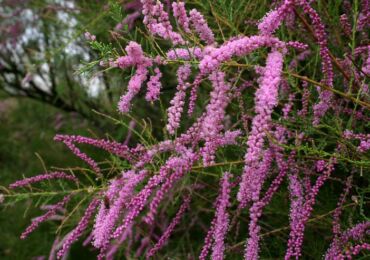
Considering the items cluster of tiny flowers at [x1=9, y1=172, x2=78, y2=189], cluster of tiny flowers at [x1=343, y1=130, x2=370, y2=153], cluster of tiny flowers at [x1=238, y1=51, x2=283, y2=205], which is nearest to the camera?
cluster of tiny flowers at [x1=238, y1=51, x2=283, y2=205]

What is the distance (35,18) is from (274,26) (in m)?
4.29

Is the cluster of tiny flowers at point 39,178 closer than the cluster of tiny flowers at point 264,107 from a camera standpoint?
No

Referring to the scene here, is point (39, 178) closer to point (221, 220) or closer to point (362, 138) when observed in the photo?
point (221, 220)

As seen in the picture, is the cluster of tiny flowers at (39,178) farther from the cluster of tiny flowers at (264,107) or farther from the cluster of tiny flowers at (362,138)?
the cluster of tiny flowers at (362,138)

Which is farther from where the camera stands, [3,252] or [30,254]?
[3,252]

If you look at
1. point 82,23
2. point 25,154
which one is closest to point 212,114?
point 82,23

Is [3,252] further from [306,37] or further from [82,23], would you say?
[306,37]

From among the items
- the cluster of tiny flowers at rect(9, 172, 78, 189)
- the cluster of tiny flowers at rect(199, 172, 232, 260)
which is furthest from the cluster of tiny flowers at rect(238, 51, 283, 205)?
the cluster of tiny flowers at rect(9, 172, 78, 189)

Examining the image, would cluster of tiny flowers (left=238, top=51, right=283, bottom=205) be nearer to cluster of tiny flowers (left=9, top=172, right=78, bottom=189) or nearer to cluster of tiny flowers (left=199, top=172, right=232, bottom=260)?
cluster of tiny flowers (left=199, top=172, right=232, bottom=260)

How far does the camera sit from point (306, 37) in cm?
243

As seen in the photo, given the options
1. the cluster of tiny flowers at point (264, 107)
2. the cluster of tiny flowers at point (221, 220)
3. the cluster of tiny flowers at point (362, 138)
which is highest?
the cluster of tiny flowers at point (264, 107)

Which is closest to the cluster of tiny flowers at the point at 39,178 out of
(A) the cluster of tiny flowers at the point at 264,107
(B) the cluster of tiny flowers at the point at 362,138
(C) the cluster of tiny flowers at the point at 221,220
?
(C) the cluster of tiny flowers at the point at 221,220

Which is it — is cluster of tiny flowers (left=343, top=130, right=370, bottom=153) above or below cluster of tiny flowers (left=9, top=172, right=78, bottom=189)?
below

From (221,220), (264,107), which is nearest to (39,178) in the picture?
(221,220)
